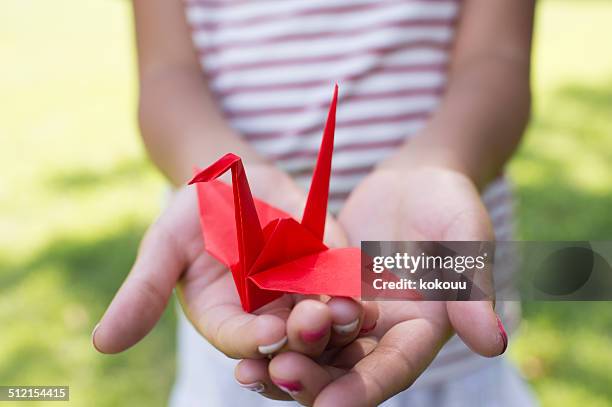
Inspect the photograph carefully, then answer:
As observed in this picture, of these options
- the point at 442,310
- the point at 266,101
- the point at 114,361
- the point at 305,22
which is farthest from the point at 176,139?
the point at 114,361

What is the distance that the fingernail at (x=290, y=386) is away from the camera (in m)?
0.73

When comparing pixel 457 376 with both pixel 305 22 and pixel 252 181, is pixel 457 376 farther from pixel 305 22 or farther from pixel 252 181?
pixel 305 22

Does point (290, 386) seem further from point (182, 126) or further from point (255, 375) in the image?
point (182, 126)

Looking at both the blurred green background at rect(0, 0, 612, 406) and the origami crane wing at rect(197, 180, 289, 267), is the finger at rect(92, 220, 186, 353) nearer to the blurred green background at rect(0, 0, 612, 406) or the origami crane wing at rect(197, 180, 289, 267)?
the origami crane wing at rect(197, 180, 289, 267)

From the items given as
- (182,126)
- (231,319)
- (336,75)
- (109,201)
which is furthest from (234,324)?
(109,201)

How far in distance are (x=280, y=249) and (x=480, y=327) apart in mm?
245

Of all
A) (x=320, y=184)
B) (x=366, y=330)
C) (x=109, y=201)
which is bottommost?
(x=109, y=201)

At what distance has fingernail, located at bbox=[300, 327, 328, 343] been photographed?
0.74 metres

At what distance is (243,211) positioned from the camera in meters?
0.85

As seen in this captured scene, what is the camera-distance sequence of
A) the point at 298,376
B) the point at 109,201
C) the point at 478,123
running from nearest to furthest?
the point at 298,376, the point at 478,123, the point at 109,201

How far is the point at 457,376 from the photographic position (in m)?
1.24

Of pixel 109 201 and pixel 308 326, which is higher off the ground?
pixel 308 326

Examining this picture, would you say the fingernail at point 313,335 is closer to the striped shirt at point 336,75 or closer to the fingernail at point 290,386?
the fingernail at point 290,386

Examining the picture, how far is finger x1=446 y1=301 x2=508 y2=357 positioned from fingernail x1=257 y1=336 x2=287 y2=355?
0.63 feet
